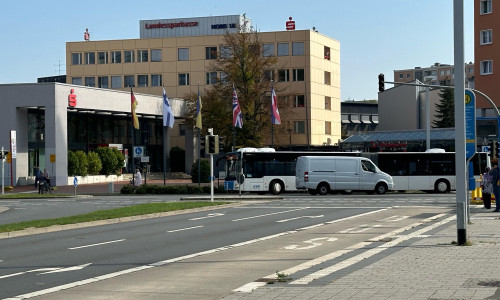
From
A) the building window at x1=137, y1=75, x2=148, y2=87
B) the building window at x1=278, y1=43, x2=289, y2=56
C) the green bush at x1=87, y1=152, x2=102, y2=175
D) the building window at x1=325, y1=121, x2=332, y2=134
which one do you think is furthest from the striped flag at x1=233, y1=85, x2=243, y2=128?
the building window at x1=137, y1=75, x2=148, y2=87

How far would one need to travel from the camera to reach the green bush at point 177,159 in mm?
91875

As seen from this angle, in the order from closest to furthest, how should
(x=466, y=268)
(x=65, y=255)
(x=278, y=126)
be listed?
(x=466, y=268)
(x=65, y=255)
(x=278, y=126)

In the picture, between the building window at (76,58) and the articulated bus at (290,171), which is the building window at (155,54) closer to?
the building window at (76,58)

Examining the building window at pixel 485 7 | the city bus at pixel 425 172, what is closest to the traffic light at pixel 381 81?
the city bus at pixel 425 172

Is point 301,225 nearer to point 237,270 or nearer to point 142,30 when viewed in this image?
point 237,270

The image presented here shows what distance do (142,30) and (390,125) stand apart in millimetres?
34505

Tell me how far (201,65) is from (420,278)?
86.6 m

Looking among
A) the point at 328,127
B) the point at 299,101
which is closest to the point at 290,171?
the point at 299,101

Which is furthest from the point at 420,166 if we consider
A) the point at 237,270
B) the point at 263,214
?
the point at 237,270

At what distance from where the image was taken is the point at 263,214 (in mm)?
32031

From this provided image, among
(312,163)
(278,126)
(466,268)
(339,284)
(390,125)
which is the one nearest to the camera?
(339,284)

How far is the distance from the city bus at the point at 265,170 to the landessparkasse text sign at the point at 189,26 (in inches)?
1902

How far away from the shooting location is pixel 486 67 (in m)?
77.0

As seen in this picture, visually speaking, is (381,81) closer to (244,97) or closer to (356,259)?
(356,259)
